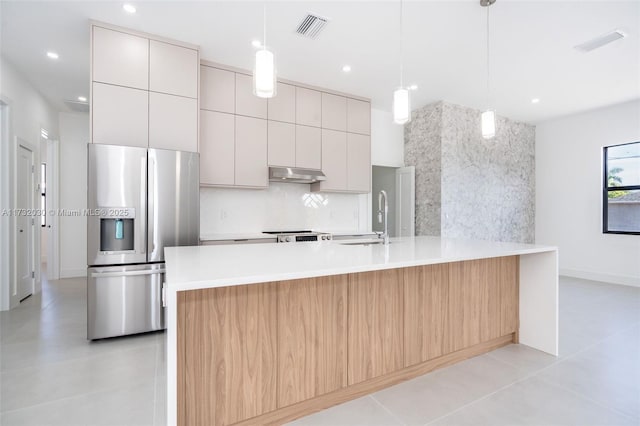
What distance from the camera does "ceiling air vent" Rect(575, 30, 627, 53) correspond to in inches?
124

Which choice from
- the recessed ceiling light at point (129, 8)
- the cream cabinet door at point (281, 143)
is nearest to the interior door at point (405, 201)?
the cream cabinet door at point (281, 143)

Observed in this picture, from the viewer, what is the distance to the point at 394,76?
4.16 metres

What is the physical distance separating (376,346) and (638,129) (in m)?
5.95

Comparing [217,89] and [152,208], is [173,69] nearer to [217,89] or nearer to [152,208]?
[217,89]

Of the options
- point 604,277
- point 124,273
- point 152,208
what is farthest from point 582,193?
point 124,273

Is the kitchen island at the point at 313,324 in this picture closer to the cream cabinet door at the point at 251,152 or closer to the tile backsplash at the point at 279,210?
the cream cabinet door at the point at 251,152

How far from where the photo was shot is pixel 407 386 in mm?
2049

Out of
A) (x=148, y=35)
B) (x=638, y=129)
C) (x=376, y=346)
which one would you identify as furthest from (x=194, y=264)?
(x=638, y=129)

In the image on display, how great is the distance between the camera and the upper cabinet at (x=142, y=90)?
298cm

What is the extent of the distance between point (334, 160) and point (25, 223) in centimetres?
433

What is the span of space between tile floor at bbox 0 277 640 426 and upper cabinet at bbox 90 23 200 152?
6.30 feet

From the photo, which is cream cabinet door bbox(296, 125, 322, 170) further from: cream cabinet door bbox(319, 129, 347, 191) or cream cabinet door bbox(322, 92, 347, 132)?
cream cabinet door bbox(322, 92, 347, 132)

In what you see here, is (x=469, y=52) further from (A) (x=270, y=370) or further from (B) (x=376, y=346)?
(A) (x=270, y=370)

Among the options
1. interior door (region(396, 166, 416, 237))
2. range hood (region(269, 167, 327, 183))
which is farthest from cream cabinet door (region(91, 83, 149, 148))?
interior door (region(396, 166, 416, 237))
